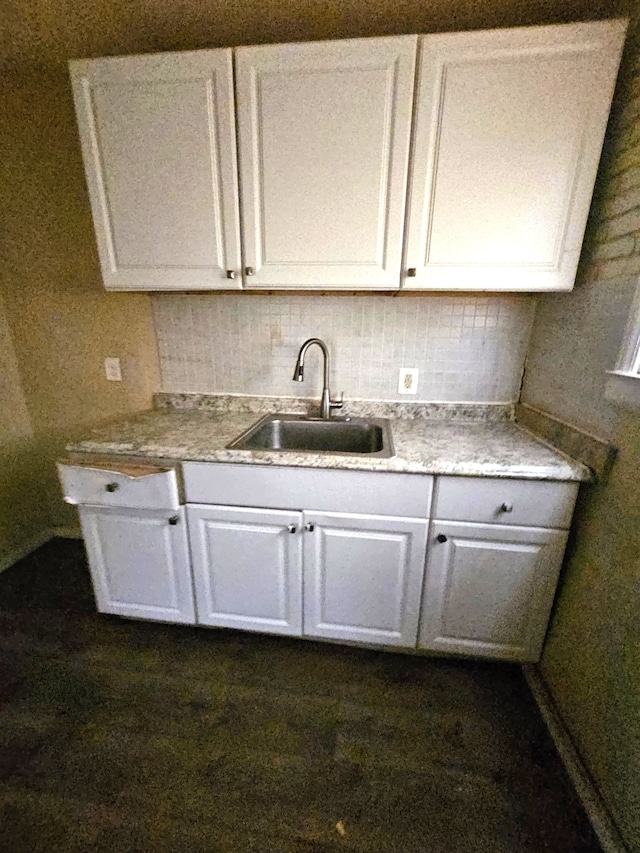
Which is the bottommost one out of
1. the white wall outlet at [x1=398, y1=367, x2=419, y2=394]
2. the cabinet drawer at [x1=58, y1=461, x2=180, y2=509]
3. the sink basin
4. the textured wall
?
the cabinet drawer at [x1=58, y1=461, x2=180, y2=509]

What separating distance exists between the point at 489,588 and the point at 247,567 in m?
0.89

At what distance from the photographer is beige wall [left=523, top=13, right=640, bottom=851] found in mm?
924

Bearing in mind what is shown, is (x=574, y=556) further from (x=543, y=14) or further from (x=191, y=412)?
(x=543, y=14)

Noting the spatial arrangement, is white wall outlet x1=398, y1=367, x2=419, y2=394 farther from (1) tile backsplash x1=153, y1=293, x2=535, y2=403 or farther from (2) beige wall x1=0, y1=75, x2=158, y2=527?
(2) beige wall x1=0, y1=75, x2=158, y2=527

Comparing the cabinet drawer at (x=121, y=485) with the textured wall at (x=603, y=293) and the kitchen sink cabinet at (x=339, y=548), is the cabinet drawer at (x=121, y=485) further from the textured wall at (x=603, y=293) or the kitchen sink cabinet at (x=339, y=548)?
the textured wall at (x=603, y=293)

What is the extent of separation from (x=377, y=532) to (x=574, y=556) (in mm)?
662

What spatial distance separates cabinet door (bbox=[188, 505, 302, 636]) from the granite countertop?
226 millimetres

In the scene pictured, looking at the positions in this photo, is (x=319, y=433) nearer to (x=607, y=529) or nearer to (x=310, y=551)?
(x=310, y=551)

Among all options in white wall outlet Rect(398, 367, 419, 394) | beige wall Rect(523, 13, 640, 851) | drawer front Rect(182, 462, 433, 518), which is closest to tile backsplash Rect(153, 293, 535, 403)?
white wall outlet Rect(398, 367, 419, 394)

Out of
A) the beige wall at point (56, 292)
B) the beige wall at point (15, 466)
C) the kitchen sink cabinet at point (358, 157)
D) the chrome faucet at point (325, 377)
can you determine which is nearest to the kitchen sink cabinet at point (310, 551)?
the chrome faucet at point (325, 377)

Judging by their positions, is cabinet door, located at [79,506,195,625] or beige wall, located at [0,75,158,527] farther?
beige wall, located at [0,75,158,527]

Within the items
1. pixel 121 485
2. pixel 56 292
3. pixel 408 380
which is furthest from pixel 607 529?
pixel 56 292

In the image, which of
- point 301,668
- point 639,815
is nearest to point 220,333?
point 301,668

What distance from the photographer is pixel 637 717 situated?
87cm
